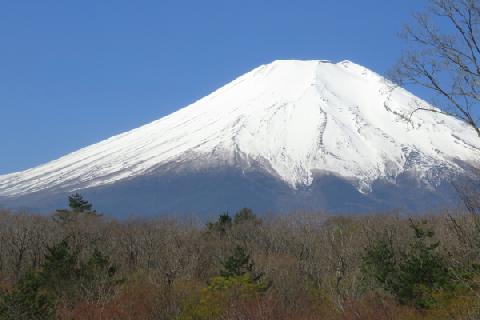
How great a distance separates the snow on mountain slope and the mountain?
0.26m

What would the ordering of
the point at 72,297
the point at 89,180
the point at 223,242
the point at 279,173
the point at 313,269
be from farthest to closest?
the point at 279,173
the point at 89,180
the point at 223,242
the point at 313,269
the point at 72,297

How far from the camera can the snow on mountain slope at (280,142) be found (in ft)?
495

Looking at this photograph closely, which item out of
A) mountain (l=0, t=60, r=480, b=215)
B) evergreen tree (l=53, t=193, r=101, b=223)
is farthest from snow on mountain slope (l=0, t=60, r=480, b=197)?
evergreen tree (l=53, t=193, r=101, b=223)

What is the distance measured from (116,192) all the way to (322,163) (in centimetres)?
5019

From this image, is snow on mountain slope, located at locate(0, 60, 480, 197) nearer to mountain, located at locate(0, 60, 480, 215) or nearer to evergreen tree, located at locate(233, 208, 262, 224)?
mountain, located at locate(0, 60, 480, 215)

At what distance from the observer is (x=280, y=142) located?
524 ft

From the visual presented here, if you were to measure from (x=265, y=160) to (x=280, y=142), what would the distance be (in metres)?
5.98

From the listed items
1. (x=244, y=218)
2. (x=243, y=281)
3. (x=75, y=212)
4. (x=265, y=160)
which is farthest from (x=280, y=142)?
(x=243, y=281)

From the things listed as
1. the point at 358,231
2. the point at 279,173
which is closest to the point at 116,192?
the point at 279,173

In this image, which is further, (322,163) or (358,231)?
(322,163)

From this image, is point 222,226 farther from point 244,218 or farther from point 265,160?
point 265,160

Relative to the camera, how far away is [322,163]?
161 m

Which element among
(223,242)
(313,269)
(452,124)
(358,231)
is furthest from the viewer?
(452,124)

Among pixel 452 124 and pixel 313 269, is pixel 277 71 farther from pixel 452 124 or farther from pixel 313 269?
pixel 313 269
